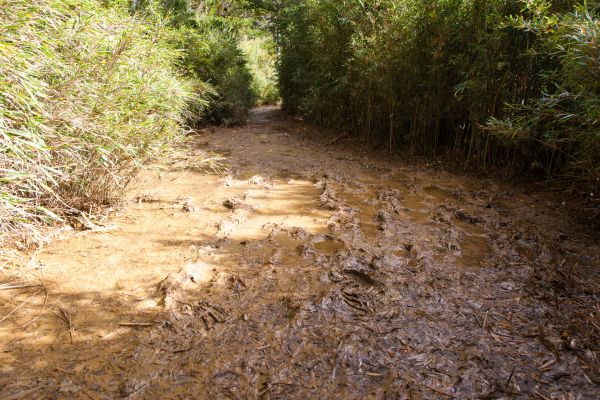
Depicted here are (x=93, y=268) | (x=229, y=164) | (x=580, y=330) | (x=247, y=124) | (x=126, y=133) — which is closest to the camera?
(x=580, y=330)

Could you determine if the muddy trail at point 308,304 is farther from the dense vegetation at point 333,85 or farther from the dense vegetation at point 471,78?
the dense vegetation at point 471,78

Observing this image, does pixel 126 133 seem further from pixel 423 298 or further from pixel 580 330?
pixel 580 330

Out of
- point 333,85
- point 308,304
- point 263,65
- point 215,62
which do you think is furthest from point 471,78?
point 263,65

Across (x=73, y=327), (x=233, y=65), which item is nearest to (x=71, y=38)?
(x=73, y=327)

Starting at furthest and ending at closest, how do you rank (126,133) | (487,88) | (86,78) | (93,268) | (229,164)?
(229,164), (487,88), (126,133), (86,78), (93,268)

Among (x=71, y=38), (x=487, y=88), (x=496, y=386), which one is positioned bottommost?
(x=496, y=386)

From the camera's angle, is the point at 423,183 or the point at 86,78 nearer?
the point at 86,78

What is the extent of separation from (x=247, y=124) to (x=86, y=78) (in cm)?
576

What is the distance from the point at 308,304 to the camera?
1977 mm

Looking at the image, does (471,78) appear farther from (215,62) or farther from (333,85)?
(215,62)

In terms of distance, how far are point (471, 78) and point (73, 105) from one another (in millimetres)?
3880

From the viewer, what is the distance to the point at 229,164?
4.88 metres

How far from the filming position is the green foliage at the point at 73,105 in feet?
5.90

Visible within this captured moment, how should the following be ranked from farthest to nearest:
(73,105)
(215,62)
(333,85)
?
(215,62)
(333,85)
(73,105)
